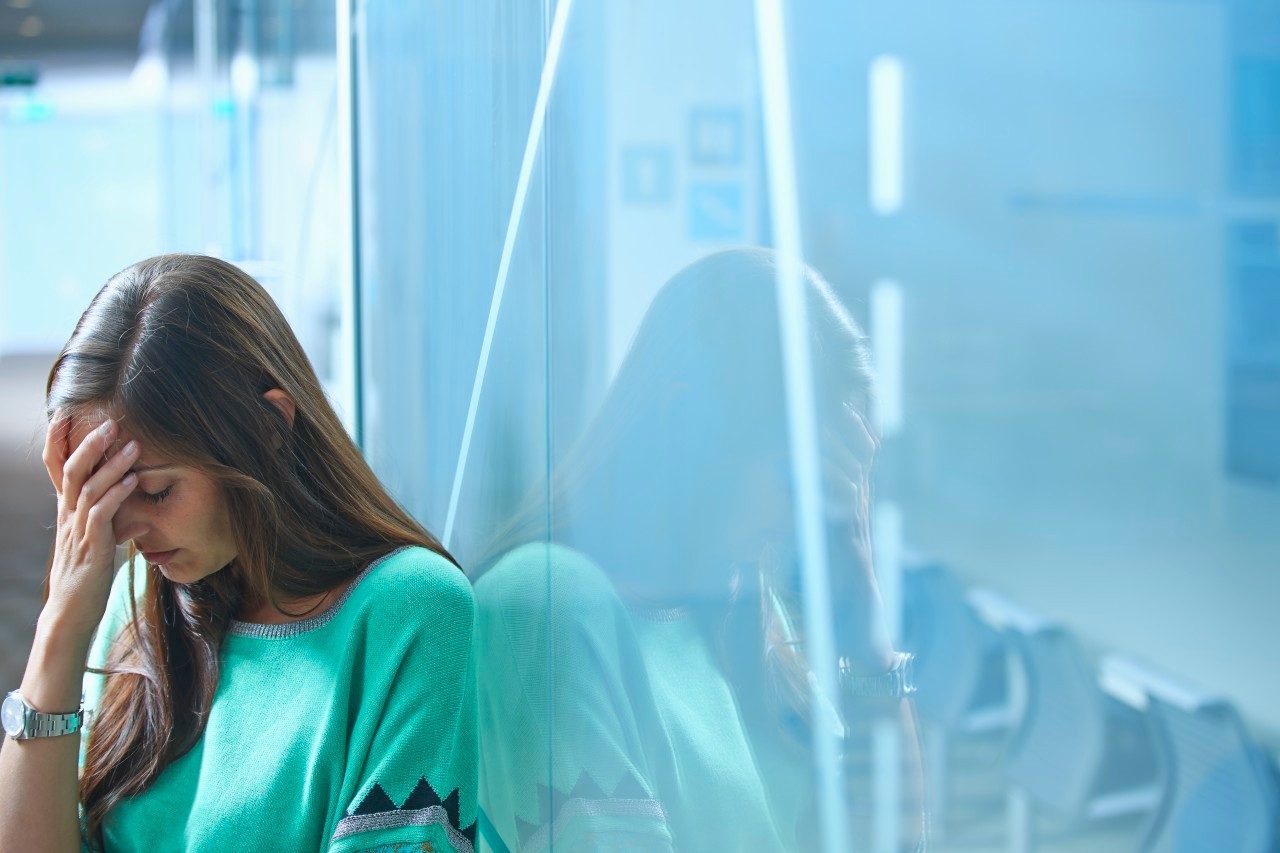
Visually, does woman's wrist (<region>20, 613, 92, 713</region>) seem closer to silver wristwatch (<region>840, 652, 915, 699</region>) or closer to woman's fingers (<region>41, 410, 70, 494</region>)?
woman's fingers (<region>41, 410, 70, 494</region>)

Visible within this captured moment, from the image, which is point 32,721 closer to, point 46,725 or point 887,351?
point 46,725

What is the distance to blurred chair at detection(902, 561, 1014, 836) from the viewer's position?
0.35 metres

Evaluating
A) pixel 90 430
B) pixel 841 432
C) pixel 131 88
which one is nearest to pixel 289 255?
pixel 90 430

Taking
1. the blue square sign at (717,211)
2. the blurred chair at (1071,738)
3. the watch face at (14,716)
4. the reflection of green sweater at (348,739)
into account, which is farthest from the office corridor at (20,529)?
the blurred chair at (1071,738)

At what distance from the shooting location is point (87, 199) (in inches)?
585

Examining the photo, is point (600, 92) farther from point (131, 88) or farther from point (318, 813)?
point (131, 88)

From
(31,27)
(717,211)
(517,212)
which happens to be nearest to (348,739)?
(517,212)

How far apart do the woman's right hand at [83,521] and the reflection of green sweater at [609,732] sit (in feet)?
1.09

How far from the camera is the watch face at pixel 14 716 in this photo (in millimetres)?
1049

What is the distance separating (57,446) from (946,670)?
920mm

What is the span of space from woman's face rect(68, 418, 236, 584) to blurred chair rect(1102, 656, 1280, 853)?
87 centimetres

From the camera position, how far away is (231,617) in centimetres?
Answer: 111

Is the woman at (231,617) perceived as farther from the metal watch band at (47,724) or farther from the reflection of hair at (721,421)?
the reflection of hair at (721,421)

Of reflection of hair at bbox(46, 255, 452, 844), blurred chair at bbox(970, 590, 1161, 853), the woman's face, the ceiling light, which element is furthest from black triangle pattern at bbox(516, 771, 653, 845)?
the ceiling light
